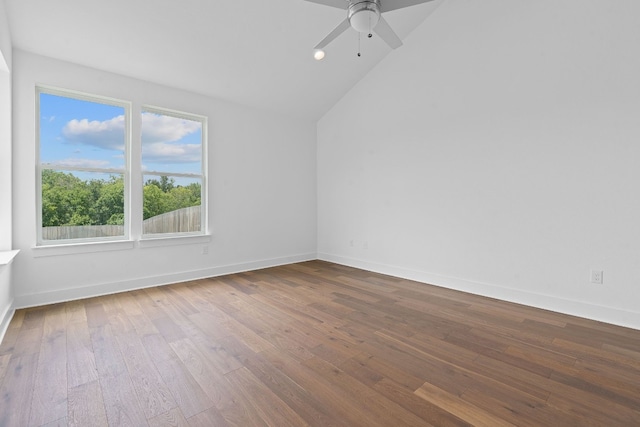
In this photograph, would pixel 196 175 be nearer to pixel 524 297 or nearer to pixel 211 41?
pixel 211 41

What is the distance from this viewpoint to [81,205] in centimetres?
346

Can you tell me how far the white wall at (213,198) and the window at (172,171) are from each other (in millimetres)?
172

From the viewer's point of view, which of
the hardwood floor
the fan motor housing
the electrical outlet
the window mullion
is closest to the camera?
the hardwood floor

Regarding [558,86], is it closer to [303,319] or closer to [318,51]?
[318,51]

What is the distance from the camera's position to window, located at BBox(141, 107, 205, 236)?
3.92 m

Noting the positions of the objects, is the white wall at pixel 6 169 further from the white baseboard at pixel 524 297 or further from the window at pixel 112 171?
the white baseboard at pixel 524 297

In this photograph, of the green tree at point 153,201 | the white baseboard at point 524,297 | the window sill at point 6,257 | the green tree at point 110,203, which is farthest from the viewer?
the green tree at point 153,201

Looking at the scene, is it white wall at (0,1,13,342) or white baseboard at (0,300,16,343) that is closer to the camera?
white baseboard at (0,300,16,343)

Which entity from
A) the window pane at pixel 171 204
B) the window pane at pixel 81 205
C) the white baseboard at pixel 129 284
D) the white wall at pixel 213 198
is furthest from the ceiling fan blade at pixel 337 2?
the white baseboard at pixel 129 284

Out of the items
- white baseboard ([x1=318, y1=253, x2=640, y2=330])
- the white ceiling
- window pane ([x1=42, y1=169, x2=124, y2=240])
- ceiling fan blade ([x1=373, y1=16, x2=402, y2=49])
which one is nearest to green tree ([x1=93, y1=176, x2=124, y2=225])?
window pane ([x1=42, y1=169, x2=124, y2=240])

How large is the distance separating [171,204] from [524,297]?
4485mm

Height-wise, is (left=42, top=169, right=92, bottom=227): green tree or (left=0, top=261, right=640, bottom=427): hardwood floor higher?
(left=42, top=169, right=92, bottom=227): green tree

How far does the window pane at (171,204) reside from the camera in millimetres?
3930

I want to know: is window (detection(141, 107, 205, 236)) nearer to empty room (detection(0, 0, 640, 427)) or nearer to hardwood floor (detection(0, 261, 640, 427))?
empty room (detection(0, 0, 640, 427))
